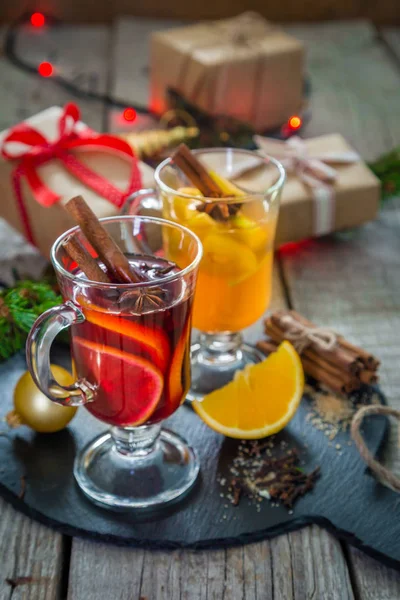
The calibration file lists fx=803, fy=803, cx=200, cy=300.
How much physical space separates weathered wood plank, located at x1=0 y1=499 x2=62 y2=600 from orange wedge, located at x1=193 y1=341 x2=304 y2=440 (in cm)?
31

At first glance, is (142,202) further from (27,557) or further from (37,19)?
(37,19)

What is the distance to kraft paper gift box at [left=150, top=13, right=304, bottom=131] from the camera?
238cm

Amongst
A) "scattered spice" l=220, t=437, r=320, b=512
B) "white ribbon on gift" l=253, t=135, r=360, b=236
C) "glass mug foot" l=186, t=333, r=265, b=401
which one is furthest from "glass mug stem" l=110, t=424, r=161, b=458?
"white ribbon on gift" l=253, t=135, r=360, b=236

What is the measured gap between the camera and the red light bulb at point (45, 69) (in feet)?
9.44

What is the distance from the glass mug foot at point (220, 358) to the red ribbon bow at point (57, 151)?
1.44ft

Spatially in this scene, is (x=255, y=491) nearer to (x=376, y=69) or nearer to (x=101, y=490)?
(x=101, y=490)

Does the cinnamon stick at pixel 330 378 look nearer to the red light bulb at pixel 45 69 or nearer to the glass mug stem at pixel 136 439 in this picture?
the glass mug stem at pixel 136 439

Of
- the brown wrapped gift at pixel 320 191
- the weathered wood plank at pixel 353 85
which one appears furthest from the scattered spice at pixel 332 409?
the weathered wood plank at pixel 353 85

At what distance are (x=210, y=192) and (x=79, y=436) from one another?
46 cm

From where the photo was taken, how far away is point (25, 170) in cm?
182

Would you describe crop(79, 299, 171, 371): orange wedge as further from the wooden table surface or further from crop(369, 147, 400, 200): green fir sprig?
crop(369, 147, 400, 200): green fir sprig

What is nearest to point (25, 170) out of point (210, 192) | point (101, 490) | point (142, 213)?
point (142, 213)

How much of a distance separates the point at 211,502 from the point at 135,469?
0.47ft

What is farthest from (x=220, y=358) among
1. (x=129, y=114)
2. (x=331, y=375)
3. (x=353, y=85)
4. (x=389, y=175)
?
(x=353, y=85)
